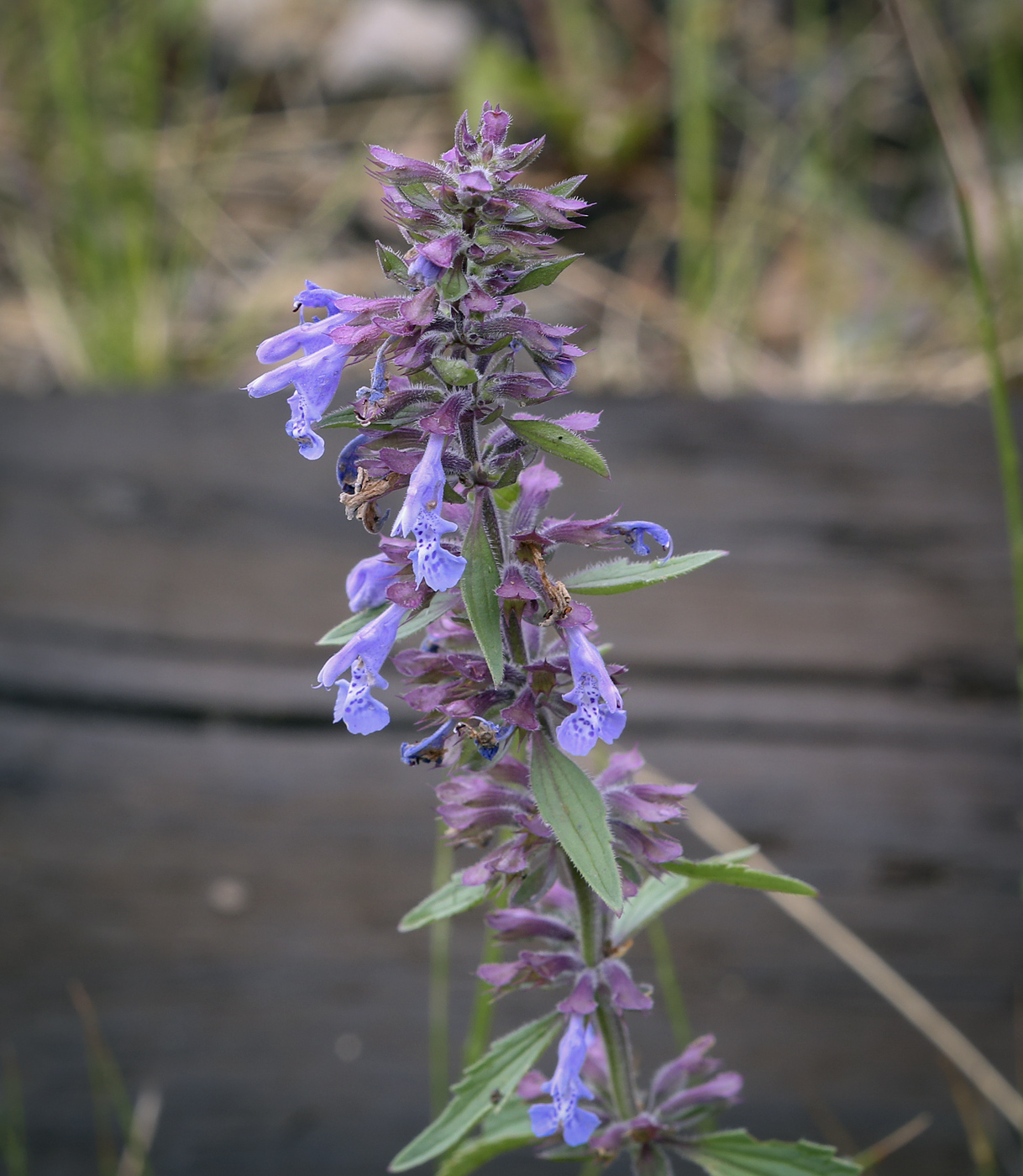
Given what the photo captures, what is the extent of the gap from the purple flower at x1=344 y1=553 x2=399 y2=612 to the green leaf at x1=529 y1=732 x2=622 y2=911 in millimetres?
274

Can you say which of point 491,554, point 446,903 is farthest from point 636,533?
point 446,903

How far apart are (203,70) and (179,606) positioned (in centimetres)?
341

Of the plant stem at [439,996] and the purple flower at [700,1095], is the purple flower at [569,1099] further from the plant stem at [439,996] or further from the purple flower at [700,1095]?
the plant stem at [439,996]

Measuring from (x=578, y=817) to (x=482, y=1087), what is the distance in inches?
18.8

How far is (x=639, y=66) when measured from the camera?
15.5 feet

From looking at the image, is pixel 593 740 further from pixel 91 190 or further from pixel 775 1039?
pixel 91 190

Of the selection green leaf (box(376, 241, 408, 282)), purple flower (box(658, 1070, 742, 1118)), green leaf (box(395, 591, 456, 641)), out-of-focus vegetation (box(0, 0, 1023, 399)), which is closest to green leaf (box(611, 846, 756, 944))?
purple flower (box(658, 1070, 742, 1118))

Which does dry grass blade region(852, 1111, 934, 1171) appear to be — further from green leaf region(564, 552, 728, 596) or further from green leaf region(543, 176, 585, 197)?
green leaf region(543, 176, 585, 197)

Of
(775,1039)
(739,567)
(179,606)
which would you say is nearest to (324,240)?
(179,606)

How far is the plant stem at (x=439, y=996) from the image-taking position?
7.69 ft

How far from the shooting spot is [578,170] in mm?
4270

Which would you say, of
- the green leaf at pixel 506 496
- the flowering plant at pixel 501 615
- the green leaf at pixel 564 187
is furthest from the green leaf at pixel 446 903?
the green leaf at pixel 564 187

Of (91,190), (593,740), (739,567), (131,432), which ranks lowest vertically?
(593,740)

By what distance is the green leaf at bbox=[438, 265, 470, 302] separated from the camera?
101 cm
